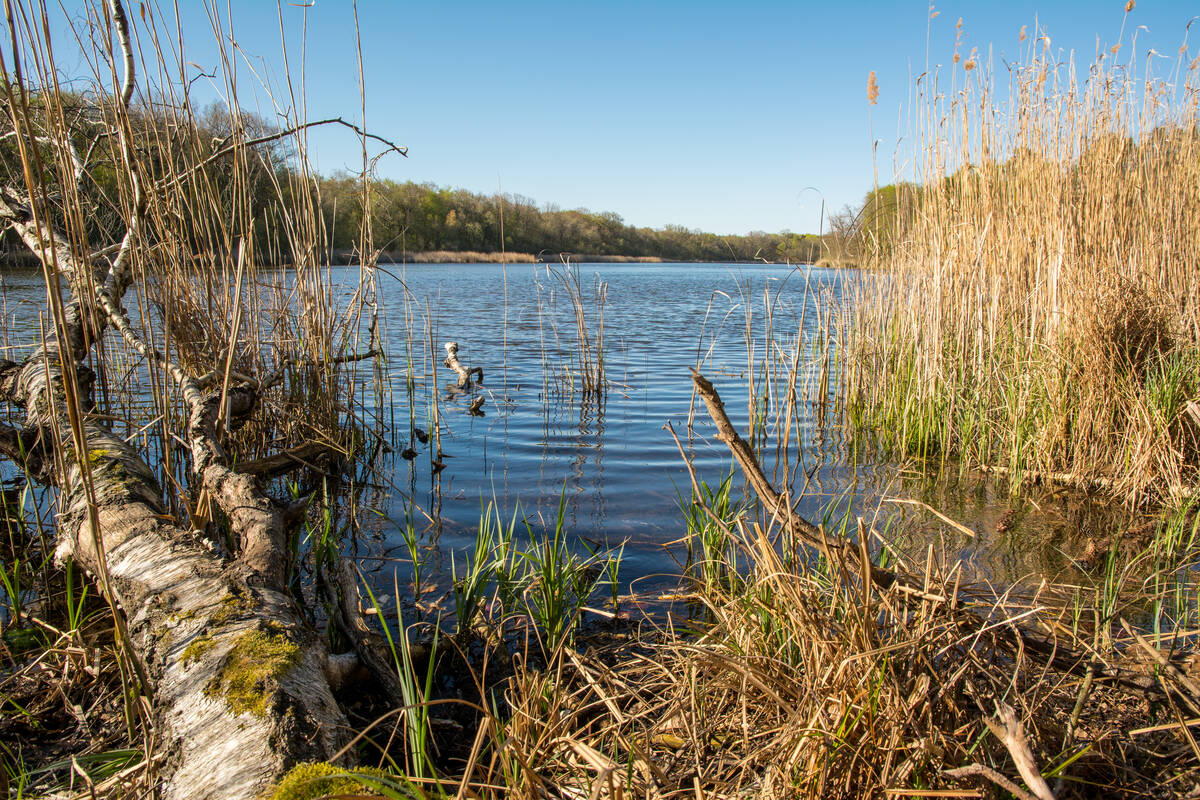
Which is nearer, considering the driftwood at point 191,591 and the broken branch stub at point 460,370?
the driftwood at point 191,591

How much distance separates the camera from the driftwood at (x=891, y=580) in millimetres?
1314

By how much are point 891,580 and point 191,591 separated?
1.75 metres

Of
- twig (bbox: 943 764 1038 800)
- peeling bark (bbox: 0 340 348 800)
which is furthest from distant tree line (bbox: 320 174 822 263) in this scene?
twig (bbox: 943 764 1038 800)

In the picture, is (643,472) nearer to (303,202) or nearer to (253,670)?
(303,202)

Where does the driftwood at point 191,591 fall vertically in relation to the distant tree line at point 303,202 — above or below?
below

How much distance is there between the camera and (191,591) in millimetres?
1811

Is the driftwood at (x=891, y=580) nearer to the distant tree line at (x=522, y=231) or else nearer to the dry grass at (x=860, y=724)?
the dry grass at (x=860, y=724)

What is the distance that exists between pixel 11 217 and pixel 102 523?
5.95ft

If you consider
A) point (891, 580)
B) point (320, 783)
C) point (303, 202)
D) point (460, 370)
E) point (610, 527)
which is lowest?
point (610, 527)

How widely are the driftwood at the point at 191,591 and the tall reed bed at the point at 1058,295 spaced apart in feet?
12.3

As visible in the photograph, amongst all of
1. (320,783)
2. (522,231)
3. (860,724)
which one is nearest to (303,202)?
(320,783)

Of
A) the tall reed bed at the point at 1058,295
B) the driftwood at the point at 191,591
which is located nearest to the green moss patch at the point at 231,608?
the driftwood at the point at 191,591

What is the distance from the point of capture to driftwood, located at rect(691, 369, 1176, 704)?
131cm

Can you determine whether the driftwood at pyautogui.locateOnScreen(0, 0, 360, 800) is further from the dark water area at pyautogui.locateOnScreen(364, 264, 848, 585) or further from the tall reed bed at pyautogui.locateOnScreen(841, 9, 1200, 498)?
the tall reed bed at pyautogui.locateOnScreen(841, 9, 1200, 498)
